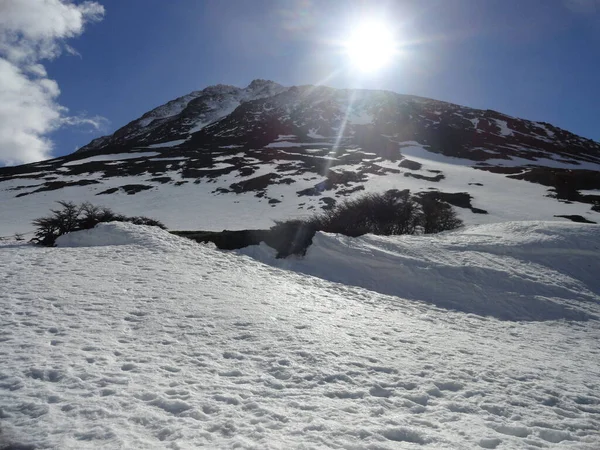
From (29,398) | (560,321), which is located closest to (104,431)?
(29,398)

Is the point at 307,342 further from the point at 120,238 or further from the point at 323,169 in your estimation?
the point at 323,169

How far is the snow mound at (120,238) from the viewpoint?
15.0m

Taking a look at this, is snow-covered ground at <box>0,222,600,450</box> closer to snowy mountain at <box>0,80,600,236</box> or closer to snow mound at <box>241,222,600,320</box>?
snow mound at <box>241,222,600,320</box>

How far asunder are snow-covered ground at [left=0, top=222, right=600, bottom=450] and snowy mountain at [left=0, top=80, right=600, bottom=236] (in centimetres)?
2650

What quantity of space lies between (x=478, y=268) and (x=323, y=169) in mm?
51410

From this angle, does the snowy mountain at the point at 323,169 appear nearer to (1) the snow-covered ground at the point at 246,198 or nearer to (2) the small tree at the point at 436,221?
(1) the snow-covered ground at the point at 246,198

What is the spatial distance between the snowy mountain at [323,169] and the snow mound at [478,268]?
22.4m

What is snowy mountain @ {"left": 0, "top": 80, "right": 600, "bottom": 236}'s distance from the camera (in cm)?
4600

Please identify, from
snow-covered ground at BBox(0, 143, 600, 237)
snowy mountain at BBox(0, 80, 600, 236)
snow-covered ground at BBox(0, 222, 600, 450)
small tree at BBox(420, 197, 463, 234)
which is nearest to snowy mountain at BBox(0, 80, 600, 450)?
snow-covered ground at BBox(0, 222, 600, 450)

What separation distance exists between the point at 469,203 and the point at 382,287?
36990 millimetres

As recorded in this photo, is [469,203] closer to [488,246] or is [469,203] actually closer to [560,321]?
[488,246]

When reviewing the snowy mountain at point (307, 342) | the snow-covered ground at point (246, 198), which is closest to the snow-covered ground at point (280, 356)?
the snowy mountain at point (307, 342)

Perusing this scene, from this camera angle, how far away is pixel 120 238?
15.4 m

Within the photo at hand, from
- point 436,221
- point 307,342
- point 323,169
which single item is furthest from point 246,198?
point 307,342
